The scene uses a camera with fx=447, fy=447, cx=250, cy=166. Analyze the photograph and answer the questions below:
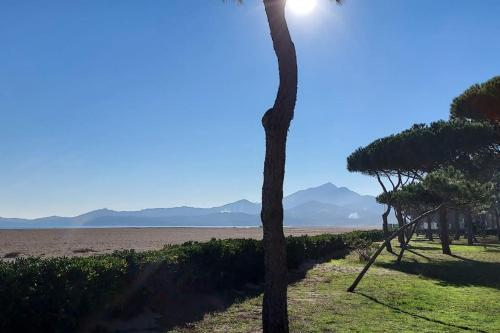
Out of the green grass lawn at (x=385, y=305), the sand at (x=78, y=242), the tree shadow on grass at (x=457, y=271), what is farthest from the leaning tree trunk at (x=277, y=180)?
the sand at (x=78, y=242)

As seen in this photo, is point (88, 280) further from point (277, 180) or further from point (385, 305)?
point (385, 305)

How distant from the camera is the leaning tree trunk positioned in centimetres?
764

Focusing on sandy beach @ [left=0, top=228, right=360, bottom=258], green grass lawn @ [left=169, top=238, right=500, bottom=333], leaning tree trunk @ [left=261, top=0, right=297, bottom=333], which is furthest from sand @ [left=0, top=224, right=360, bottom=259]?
leaning tree trunk @ [left=261, top=0, right=297, bottom=333]

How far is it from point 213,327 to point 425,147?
27373 mm

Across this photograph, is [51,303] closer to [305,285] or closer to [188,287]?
[188,287]

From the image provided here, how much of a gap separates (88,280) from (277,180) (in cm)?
433

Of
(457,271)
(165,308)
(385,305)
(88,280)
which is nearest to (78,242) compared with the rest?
(457,271)

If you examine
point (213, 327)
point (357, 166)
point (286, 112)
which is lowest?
point (213, 327)

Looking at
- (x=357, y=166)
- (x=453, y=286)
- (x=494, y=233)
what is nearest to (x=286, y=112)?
(x=453, y=286)

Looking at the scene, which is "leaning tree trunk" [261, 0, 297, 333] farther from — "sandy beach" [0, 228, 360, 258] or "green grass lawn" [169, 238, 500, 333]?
"sandy beach" [0, 228, 360, 258]

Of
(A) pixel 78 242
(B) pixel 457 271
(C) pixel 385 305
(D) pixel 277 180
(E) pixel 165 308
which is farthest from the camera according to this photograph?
(A) pixel 78 242

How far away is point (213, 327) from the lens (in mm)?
10039

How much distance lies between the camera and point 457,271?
21.4 m

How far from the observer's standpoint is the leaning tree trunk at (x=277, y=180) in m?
7.64
